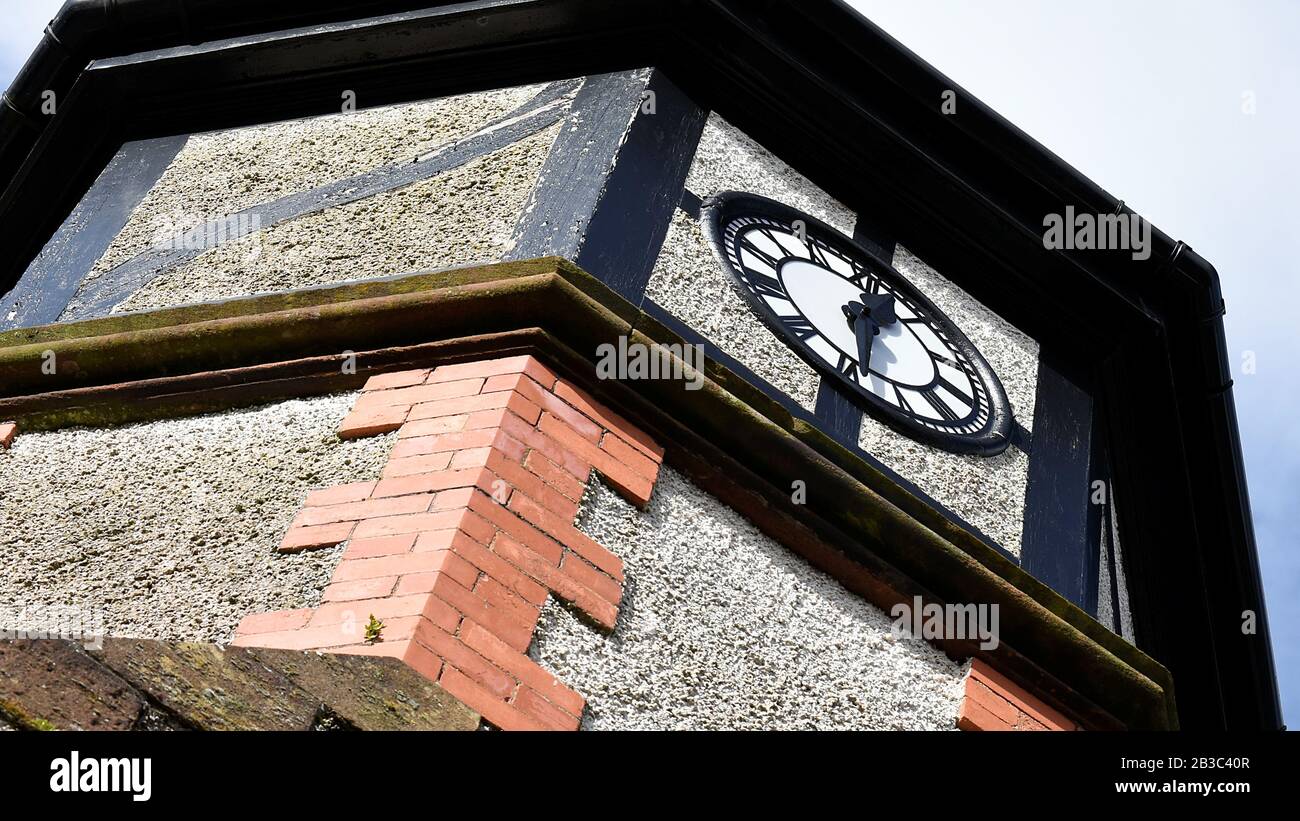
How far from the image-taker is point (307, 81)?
567 centimetres

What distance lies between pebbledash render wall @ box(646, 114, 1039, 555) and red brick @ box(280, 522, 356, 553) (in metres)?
1.43

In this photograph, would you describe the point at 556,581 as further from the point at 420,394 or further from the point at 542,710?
the point at 420,394

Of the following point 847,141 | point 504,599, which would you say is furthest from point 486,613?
point 847,141

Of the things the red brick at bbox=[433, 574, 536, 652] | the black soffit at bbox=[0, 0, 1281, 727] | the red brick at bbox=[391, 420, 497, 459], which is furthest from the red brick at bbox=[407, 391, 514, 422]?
the black soffit at bbox=[0, 0, 1281, 727]

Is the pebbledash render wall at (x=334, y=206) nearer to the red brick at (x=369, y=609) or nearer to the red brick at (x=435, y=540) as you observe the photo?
the red brick at (x=435, y=540)

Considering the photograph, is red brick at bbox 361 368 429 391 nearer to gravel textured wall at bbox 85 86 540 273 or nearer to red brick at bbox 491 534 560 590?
red brick at bbox 491 534 560 590

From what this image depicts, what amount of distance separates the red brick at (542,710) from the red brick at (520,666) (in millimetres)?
15

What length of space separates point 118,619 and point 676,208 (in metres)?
2.31

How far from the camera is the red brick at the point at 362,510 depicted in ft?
10.8

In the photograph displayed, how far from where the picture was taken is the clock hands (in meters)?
5.00
